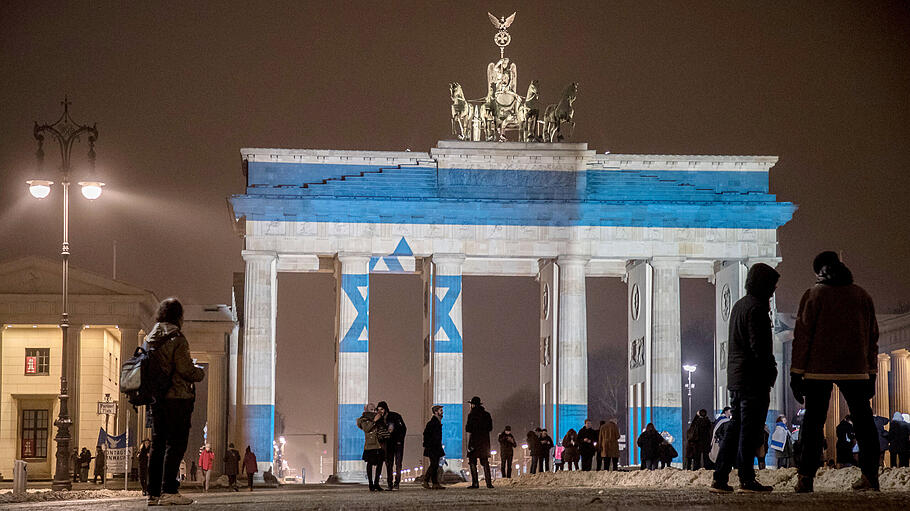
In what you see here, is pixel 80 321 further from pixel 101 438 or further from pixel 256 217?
pixel 101 438

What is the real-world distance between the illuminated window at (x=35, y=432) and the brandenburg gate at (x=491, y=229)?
10.0 metres

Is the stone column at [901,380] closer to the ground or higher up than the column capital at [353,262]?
closer to the ground

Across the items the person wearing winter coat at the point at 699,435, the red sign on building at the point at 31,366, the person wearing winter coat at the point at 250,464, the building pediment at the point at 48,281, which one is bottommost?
the person wearing winter coat at the point at 250,464

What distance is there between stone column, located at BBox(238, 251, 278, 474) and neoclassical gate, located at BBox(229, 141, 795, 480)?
6cm

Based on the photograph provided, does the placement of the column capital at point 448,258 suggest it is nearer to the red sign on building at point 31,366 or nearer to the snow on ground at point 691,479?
the red sign on building at point 31,366

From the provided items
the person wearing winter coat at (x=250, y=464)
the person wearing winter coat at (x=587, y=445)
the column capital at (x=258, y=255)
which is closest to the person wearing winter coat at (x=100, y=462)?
the person wearing winter coat at (x=250, y=464)

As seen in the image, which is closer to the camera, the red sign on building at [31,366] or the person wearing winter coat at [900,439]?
the person wearing winter coat at [900,439]

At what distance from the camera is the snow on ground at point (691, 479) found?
1733cm

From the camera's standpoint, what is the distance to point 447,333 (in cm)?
5866

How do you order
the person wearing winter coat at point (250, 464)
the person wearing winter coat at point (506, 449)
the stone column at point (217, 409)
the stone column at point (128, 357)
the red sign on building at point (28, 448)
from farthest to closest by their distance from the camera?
1. the stone column at point (217, 409)
2. the red sign on building at point (28, 448)
3. the stone column at point (128, 357)
4. the person wearing winter coat at point (250, 464)
5. the person wearing winter coat at point (506, 449)

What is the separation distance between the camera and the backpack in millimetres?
15945

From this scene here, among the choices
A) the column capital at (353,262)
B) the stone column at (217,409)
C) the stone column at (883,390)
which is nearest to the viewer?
the column capital at (353,262)

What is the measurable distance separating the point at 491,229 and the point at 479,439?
27376mm

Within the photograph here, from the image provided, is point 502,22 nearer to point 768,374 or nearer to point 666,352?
point 666,352
